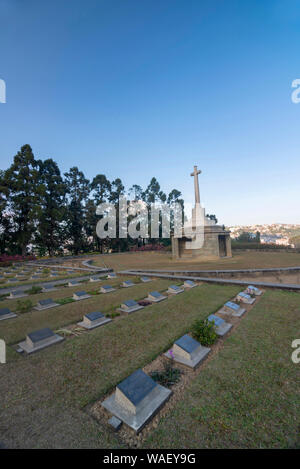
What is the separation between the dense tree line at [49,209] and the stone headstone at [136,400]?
90.1ft

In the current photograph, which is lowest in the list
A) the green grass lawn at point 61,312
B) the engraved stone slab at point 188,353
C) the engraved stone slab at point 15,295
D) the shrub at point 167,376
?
the engraved stone slab at point 15,295

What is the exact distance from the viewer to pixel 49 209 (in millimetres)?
30562

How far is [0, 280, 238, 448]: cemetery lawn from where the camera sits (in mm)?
2148

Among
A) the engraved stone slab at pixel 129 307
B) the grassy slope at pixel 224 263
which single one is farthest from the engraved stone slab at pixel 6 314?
the grassy slope at pixel 224 263

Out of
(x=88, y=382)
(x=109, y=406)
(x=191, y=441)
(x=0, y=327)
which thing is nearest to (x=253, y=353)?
(x=191, y=441)

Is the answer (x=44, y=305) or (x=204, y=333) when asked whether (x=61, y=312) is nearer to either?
(x=44, y=305)

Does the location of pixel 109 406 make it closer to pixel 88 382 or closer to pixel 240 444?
pixel 88 382

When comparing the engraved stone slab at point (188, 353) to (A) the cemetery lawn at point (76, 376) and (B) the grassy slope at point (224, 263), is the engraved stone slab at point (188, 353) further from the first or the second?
(B) the grassy slope at point (224, 263)

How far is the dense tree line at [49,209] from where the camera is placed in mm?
27438

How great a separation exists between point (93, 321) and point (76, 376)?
1975 mm

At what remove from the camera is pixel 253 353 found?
3.66 metres

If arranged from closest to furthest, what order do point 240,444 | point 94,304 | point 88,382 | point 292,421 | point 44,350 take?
point 240,444, point 292,421, point 88,382, point 44,350, point 94,304

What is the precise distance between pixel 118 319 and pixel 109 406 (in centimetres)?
300

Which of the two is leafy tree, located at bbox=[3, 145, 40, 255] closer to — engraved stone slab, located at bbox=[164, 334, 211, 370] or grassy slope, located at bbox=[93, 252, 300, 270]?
grassy slope, located at bbox=[93, 252, 300, 270]
